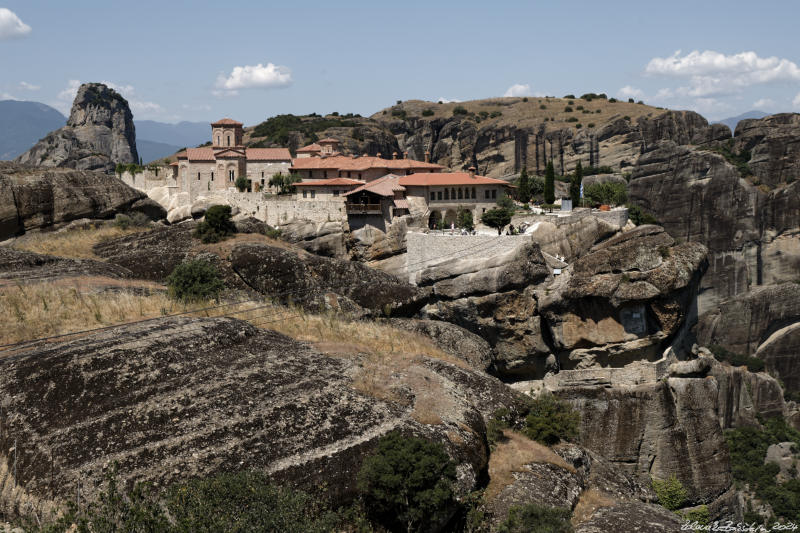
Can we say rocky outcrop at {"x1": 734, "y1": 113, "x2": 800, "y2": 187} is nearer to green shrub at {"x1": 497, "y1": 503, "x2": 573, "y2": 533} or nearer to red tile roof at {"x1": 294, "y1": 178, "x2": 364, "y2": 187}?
red tile roof at {"x1": 294, "y1": 178, "x2": 364, "y2": 187}

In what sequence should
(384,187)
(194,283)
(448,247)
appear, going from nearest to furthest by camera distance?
1. (194,283)
2. (448,247)
3. (384,187)

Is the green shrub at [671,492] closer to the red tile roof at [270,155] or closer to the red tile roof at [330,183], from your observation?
the red tile roof at [330,183]

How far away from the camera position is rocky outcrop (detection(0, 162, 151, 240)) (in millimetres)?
44906

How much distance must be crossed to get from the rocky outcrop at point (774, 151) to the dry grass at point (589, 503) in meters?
75.6

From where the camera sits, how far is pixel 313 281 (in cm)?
4059

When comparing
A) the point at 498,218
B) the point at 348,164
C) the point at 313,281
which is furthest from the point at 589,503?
the point at 348,164

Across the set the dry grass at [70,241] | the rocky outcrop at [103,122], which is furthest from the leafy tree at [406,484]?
the rocky outcrop at [103,122]

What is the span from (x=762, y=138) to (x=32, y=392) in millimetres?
90428

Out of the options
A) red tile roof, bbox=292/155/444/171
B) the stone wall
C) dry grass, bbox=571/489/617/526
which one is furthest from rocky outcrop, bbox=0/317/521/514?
red tile roof, bbox=292/155/444/171

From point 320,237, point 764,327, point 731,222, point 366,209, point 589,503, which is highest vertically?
point 366,209

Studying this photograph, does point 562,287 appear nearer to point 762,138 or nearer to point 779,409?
point 779,409

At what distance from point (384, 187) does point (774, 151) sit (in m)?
56.9

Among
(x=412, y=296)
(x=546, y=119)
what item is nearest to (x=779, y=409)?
(x=412, y=296)

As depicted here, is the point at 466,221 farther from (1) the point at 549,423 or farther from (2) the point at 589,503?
(2) the point at 589,503
